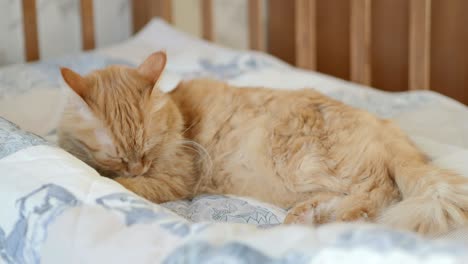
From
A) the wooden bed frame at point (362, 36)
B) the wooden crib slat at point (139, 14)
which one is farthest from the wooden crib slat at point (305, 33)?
the wooden crib slat at point (139, 14)

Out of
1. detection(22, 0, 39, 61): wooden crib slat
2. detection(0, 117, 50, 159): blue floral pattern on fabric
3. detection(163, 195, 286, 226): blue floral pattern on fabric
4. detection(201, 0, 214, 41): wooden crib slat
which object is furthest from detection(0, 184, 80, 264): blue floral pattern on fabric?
detection(201, 0, 214, 41): wooden crib slat

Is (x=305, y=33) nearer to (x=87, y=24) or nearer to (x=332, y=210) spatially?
(x=87, y=24)

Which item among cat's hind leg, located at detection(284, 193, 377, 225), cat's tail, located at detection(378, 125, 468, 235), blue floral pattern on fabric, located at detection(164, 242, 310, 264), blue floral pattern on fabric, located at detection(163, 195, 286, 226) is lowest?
blue floral pattern on fabric, located at detection(163, 195, 286, 226)

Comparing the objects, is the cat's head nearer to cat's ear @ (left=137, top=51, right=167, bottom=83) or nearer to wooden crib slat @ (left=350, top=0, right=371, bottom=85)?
cat's ear @ (left=137, top=51, right=167, bottom=83)

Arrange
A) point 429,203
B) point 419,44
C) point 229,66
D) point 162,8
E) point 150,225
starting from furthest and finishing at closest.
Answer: point 162,8 → point 229,66 → point 419,44 → point 429,203 → point 150,225

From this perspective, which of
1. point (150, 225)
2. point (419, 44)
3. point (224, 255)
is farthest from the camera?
point (419, 44)

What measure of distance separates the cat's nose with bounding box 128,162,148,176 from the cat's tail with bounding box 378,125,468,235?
47cm

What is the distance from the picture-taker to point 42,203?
3.21ft

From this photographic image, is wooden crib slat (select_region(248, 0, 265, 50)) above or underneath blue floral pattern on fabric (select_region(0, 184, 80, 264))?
above

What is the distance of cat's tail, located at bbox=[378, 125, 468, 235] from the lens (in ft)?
3.39

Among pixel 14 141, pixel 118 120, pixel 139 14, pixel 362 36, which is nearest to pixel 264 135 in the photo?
pixel 118 120

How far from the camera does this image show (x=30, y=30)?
2145 millimetres

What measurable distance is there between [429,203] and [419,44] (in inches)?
43.4

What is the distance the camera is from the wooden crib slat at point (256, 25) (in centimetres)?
243
